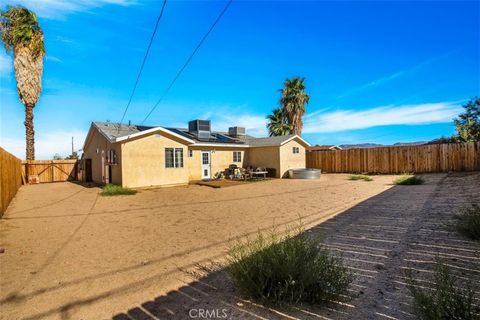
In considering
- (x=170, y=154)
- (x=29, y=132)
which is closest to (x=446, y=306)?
(x=170, y=154)

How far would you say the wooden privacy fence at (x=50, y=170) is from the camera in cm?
2072

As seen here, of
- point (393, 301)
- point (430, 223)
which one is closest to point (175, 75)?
point (430, 223)

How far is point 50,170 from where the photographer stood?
72.3 ft

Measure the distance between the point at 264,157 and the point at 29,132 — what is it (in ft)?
57.1

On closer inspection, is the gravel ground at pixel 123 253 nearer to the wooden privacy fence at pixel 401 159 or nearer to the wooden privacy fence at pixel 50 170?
the wooden privacy fence at pixel 50 170

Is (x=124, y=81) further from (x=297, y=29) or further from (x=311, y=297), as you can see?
(x=311, y=297)

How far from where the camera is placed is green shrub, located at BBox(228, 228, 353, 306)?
2.93m

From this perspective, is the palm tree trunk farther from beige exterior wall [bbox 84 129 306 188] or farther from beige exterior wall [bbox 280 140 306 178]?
beige exterior wall [bbox 280 140 306 178]

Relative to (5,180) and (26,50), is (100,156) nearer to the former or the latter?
(26,50)

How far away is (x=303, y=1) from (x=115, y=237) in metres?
9.30

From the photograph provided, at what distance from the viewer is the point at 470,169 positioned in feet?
61.0

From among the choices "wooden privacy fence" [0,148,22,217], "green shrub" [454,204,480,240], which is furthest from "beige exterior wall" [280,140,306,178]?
"green shrub" [454,204,480,240]

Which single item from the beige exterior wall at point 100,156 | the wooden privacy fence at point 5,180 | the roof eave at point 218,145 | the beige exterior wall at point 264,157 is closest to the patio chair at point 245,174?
the roof eave at point 218,145

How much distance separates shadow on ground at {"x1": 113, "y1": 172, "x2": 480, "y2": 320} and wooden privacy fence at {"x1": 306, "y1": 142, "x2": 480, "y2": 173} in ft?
51.9
